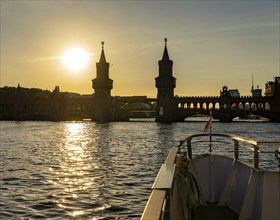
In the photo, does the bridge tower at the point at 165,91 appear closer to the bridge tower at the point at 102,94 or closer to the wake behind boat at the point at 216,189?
the bridge tower at the point at 102,94

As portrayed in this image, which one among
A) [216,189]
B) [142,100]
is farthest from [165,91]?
[216,189]

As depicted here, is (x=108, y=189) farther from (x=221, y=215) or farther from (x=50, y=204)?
(x=221, y=215)

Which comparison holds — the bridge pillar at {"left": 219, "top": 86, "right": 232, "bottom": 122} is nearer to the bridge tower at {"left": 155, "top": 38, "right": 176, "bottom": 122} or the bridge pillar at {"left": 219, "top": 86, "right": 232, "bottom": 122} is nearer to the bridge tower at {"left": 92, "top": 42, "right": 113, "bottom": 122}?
the bridge tower at {"left": 155, "top": 38, "right": 176, "bottom": 122}

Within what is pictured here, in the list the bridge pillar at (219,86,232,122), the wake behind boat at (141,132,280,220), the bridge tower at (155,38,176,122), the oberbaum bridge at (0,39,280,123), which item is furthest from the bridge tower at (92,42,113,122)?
the wake behind boat at (141,132,280,220)

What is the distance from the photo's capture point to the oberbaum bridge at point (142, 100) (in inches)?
5463

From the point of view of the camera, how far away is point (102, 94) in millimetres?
148500

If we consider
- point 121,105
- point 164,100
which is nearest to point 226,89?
point 164,100

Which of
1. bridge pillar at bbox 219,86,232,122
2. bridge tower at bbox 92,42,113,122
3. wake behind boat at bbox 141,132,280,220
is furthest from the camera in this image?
bridge tower at bbox 92,42,113,122

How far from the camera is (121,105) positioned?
16125 centimetres

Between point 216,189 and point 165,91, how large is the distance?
433ft

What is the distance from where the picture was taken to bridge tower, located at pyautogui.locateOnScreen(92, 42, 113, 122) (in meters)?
148

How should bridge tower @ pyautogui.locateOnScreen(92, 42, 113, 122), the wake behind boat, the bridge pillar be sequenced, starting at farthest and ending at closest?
1. bridge tower @ pyautogui.locateOnScreen(92, 42, 113, 122)
2. the bridge pillar
3. the wake behind boat

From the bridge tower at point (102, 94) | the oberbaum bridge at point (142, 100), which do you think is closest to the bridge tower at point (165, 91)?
the oberbaum bridge at point (142, 100)

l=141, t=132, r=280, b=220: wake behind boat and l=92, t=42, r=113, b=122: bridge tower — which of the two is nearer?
l=141, t=132, r=280, b=220: wake behind boat
